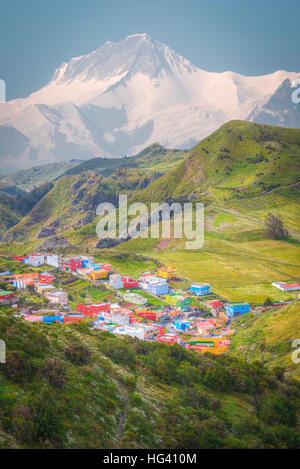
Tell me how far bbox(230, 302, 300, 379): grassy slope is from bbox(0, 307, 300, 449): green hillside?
31.1ft

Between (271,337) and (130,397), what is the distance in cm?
2699

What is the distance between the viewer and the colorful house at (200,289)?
64938mm

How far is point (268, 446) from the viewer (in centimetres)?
2039

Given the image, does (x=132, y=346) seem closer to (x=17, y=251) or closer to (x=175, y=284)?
(x=175, y=284)

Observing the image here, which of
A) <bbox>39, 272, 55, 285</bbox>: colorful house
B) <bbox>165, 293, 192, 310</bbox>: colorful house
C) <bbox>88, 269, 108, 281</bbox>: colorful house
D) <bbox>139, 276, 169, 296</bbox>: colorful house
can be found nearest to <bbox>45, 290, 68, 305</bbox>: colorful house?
<bbox>39, 272, 55, 285</bbox>: colorful house

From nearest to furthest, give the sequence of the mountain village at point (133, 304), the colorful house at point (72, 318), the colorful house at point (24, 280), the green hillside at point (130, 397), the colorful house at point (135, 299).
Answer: the green hillside at point (130, 397)
the mountain village at point (133, 304)
the colorful house at point (72, 318)
the colorful house at point (135, 299)
the colorful house at point (24, 280)

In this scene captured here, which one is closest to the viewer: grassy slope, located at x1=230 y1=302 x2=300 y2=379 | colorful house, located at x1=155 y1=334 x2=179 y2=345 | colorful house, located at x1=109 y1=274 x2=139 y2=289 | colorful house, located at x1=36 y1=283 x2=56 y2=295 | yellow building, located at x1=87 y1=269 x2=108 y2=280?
grassy slope, located at x1=230 y1=302 x2=300 y2=379

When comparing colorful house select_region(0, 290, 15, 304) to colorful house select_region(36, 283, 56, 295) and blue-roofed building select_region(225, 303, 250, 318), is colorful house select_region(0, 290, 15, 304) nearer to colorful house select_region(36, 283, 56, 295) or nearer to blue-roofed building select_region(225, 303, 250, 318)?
colorful house select_region(36, 283, 56, 295)

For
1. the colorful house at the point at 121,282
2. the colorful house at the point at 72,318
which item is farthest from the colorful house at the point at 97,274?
the colorful house at the point at 72,318

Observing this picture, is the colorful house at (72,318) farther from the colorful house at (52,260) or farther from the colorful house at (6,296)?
the colorful house at (52,260)

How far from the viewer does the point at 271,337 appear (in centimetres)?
4362

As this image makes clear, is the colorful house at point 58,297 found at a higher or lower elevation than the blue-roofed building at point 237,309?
higher

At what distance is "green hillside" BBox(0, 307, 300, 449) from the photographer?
52.0 ft

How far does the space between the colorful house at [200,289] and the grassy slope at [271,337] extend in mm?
13039
